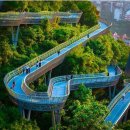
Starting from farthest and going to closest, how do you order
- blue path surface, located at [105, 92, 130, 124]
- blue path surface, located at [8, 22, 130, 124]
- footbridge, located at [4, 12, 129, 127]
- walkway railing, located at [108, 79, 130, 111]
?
walkway railing, located at [108, 79, 130, 111]
blue path surface, located at [105, 92, 130, 124]
blue path surface, located at [8, 22, 130, 124]
footbridge, located at [4, 12, 129, 127]

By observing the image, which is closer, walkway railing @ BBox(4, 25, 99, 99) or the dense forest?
the dense forest

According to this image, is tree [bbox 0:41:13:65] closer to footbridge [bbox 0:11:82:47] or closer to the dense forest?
the dense forest

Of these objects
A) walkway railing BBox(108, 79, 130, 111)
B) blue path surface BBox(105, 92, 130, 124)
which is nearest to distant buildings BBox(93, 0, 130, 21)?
walkway railing BBox(108, 79, 130, 111)

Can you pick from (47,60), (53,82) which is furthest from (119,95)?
(47,60)

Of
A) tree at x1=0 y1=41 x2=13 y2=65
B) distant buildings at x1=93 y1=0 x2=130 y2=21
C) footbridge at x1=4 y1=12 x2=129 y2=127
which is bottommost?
distant buildings at x1=93 y1=0 x2=130 y2=21

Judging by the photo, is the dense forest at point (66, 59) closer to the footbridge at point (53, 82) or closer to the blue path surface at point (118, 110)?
the footbridge at point (53, 82)

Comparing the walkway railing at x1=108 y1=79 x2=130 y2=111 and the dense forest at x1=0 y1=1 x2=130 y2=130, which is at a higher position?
the dense forest at x1=0 y1=1 x2=130 y2=130

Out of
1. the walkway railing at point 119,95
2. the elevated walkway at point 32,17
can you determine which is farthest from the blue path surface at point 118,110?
the elevated walkway at point 32,17
